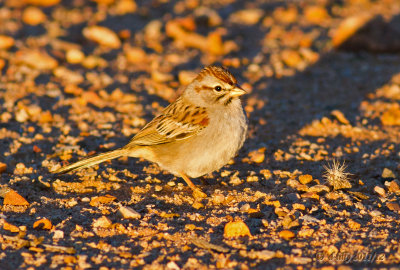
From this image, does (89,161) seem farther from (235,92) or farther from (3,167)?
(235,92)

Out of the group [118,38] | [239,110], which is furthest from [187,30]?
[239,110]

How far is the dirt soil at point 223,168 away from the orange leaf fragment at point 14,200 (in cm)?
1

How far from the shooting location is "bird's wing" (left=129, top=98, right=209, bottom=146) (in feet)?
21.0

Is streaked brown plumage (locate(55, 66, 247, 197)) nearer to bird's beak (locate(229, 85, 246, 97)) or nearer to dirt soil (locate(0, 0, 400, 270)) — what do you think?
bird's beak (locate(229, 85, 246, 97))

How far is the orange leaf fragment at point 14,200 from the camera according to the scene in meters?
5.83

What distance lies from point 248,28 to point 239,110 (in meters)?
6.28

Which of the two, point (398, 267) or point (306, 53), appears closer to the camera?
point (398, 267)

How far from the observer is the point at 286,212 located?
5.63 meters

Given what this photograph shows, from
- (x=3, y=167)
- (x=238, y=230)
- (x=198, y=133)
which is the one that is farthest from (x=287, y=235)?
(x=3, y=167)

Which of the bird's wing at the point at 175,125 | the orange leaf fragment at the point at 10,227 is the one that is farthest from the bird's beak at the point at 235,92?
the orange leaf fragment at the point at 10,227

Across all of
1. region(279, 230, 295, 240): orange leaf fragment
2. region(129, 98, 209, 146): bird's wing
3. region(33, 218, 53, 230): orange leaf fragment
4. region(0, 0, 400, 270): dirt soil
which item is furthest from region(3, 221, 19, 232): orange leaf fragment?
region(279, 230, 295, 240): orange leaf fragment

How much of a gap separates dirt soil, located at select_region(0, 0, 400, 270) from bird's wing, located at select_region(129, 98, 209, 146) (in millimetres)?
530

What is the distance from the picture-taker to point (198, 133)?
6348 millimetres

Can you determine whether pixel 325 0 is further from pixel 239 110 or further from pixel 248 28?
pixel 239 110
